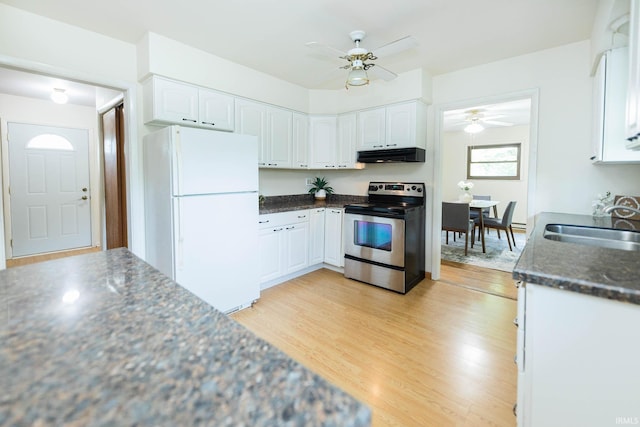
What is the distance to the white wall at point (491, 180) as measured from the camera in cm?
702

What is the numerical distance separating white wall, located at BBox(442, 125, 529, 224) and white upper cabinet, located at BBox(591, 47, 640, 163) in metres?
4.87

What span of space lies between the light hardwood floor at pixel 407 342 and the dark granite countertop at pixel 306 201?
952 mm

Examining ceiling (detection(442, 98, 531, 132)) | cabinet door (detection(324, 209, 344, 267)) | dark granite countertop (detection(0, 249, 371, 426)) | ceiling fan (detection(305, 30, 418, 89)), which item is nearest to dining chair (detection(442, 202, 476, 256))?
ceiling (detection(442, 98, 531, 132))

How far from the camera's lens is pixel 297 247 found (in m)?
3.77

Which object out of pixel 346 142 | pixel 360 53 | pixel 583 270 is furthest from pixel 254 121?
pixel 583 270

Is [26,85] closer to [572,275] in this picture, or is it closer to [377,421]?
[377,421]

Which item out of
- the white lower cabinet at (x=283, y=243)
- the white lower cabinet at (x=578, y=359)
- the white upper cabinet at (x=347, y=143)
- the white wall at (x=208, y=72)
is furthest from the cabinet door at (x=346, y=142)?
the white lower cabinet at (x=578, y=359)

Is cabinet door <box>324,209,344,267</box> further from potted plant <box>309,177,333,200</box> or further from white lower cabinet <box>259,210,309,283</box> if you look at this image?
potted plant <box>309,177,333,200</box>

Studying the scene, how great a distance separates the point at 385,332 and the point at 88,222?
17.6ft

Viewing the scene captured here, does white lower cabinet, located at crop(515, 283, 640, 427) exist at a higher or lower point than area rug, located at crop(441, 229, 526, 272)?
higher

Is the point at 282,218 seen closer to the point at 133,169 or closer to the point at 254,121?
the point at 254,121

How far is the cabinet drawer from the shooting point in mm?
3334

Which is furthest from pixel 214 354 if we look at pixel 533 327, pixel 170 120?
pixel 170 120

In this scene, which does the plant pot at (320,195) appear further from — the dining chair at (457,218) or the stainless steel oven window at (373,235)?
the dining chair at (457,218)
